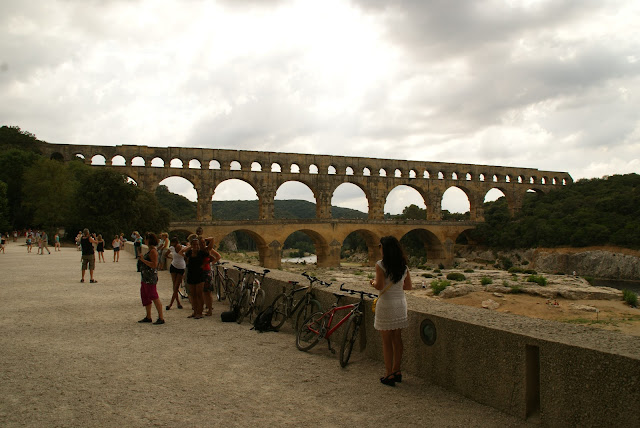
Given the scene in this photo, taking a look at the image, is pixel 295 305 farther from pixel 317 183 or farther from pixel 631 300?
pixel 317 183

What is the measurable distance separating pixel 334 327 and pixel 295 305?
4.89 ft

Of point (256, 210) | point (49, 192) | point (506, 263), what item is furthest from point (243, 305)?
point (256, 210)

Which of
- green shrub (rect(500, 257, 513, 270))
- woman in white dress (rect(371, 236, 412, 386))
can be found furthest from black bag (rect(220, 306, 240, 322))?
green shrub (rect(500, 257, 513, 270))

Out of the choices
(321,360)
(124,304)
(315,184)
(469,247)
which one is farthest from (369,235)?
A: (321,360)

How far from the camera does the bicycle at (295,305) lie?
6004 mm

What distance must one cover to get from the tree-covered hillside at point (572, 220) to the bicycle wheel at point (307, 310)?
135ft

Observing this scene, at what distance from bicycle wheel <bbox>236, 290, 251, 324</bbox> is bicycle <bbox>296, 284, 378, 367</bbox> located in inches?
69.7

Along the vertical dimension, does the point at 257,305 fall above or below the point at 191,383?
above

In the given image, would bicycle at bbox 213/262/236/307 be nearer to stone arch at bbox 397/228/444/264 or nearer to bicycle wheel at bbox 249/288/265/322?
bicycle wheel at bbox 249/288/265/322

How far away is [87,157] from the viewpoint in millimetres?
36906

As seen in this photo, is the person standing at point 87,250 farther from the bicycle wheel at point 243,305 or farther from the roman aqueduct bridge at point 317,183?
the roman aqueduct bridge at point 317,183

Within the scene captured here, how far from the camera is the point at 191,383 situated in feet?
14.1

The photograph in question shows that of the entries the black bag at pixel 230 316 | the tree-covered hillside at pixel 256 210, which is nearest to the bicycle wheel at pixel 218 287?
the black bag at pixel 230 316

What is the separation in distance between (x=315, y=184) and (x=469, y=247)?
1857cm
